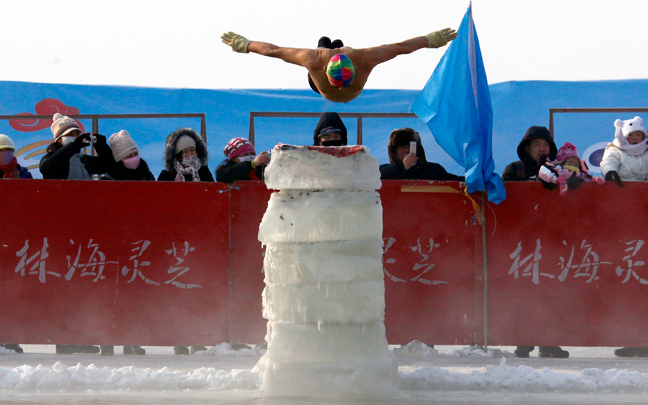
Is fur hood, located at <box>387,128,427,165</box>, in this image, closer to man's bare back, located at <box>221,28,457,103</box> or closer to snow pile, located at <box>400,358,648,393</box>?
man's bare back, located at <box>221,28,457,103</box>

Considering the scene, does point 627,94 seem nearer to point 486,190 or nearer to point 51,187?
point 486,190

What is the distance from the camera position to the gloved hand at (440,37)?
5.79 metres

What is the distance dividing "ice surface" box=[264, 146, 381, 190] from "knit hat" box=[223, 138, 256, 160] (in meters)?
2.69

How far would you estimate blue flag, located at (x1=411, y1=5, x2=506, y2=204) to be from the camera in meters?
7.43

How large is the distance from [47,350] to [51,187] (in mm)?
1491

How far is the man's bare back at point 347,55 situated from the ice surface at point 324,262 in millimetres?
1199

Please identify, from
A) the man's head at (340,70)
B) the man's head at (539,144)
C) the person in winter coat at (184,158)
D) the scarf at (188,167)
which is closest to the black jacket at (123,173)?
the person in winter coat at (184,158)

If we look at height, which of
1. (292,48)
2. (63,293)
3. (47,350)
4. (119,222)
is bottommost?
(47,350)

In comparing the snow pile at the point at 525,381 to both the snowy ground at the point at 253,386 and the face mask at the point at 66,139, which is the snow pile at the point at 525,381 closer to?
the snowy ground at the point at 253,386

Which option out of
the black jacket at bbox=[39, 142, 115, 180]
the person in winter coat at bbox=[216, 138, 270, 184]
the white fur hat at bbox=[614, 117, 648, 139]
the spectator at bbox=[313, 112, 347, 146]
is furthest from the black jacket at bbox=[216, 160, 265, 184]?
the white fur hat at bbox=[614, 117, 648, 139]

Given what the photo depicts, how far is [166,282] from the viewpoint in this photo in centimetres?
727

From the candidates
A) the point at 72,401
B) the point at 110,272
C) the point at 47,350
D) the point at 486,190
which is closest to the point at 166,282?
the point at 110,272

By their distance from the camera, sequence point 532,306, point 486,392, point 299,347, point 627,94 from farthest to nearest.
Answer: point 627,94 → point 532,306 → point 486,392 → point 299,347

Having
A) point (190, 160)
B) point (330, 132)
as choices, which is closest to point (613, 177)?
point (330, 132)
